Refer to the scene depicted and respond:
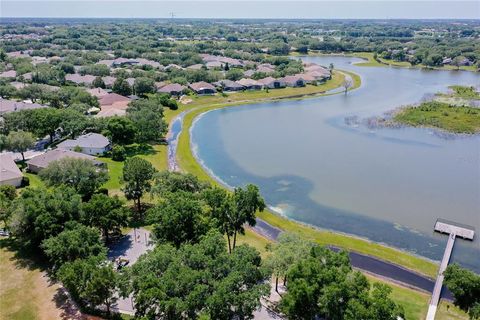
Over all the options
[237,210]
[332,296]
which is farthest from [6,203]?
[332,296]

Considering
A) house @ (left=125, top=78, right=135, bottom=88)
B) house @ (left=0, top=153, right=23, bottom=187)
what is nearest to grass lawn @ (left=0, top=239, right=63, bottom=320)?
house @ (left=0, top=153, right=23, bottom=187)

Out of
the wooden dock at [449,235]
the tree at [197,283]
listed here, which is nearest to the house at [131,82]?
the wooden dock at [449,235]

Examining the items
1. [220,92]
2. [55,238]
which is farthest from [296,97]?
[55,238]

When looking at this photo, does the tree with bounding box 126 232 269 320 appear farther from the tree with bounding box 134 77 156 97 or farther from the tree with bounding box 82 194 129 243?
the tree with bounding box 134 77 156 97

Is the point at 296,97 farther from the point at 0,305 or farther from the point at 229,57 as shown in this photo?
the point at 0,305

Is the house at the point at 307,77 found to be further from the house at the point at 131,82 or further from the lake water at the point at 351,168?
the house at the point at 131,82

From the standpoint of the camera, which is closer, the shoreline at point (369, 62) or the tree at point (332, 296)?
the tree at point (332, 296)

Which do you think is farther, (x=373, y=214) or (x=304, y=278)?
(x=373, y=214)
